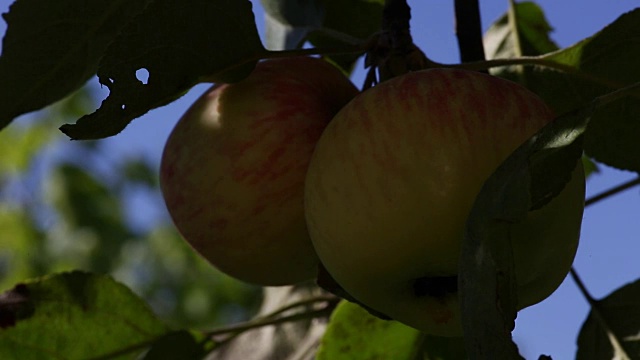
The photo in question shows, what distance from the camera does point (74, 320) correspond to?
1.36 meters

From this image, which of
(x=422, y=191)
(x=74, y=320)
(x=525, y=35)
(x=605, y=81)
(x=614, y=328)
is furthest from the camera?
(x=525, y=35)

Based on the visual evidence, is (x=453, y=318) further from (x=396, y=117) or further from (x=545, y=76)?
(x=545, y=76)

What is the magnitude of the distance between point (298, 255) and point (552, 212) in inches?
11.6

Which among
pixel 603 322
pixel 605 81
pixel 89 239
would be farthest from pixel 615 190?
pixel 89 239

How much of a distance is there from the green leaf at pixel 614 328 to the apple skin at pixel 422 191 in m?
0.35

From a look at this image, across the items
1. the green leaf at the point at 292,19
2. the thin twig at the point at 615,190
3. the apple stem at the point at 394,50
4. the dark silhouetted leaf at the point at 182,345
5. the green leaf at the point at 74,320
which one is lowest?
the dark silhouetted leaf at the point at 182,345

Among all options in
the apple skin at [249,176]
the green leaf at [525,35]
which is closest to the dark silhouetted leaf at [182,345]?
the apple skin at [249,176]

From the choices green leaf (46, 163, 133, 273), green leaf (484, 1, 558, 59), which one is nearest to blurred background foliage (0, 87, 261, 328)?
green leaf (46, 163, 133, 273)

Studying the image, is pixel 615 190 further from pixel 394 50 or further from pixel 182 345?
pixel 182 345

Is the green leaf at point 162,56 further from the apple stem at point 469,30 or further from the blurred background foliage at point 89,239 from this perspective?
the blurred background foliage at point 89,239

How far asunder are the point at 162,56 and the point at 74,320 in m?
0.52

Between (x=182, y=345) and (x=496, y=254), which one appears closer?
(x=496, y=254)

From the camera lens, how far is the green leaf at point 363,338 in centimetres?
125

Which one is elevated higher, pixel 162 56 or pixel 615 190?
pixel 162 56
